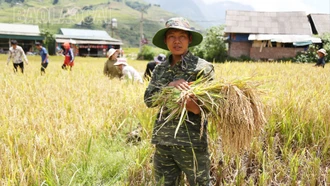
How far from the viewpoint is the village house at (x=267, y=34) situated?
19594 millimetres

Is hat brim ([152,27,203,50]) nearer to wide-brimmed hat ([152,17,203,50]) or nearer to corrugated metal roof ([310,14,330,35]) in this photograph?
wide-brimmed hat ([152,17,203,50])

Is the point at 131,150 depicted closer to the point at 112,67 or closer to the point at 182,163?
the point at 182,163

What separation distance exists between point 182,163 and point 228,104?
461 mm

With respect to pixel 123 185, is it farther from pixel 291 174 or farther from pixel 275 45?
pixel 275 45

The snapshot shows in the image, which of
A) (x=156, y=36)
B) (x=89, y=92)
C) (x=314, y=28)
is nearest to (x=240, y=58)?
(x=314, y=28)

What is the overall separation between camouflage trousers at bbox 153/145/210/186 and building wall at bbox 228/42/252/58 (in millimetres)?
20416

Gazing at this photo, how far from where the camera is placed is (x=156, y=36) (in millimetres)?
1822

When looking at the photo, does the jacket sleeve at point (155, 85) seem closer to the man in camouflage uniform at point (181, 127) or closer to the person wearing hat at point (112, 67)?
the man in camouflage uniform at point (181, 127)

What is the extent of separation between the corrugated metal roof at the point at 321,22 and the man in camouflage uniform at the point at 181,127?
2236 cm

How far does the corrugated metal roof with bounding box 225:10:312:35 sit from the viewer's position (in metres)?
21.2

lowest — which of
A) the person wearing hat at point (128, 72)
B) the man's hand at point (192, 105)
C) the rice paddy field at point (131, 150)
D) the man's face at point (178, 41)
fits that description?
the rice paddy field at point (131, 150)

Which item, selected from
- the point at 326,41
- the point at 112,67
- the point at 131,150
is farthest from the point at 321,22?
the point at 131,150

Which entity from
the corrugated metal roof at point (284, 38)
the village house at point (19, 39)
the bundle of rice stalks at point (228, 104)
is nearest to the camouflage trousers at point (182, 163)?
the bundle of rice stalks at point (228, 104)

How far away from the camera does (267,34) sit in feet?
68.7
